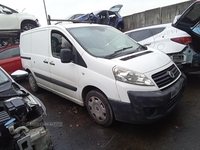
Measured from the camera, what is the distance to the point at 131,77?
2410 mm

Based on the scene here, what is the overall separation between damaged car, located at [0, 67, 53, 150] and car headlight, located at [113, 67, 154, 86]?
115 centimetres

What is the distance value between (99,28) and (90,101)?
1619 millimetres

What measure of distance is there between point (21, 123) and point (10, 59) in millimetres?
5115

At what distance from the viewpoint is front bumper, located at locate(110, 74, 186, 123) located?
2291 millimetres

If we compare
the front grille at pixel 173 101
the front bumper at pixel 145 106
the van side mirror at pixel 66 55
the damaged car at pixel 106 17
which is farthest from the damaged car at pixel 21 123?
the damaged car at pixel 106 17

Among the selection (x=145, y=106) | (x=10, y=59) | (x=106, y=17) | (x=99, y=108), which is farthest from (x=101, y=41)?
(x=106, y=17)

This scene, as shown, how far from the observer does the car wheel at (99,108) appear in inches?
105

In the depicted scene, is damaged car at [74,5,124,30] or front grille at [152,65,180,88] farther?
damaged car at [74,5,124,30]

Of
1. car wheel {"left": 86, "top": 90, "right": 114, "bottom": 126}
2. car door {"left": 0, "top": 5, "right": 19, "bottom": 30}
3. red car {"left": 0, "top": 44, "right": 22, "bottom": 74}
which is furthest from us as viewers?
car door {"left": 0, "top": 5, "right": 19, "bottom": 30}

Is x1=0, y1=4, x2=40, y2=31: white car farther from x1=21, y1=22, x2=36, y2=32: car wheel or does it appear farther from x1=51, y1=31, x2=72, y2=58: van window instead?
x1=51, y1=31, x2=72, y2=58: van window

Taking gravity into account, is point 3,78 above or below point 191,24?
below

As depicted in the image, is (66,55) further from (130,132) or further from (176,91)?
(176,91)

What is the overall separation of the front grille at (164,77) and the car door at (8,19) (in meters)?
6.37

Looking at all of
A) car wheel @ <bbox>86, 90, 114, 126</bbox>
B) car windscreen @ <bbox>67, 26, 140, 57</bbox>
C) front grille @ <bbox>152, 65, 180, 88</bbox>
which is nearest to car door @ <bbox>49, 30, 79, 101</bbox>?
car windscreen @ <bbox>67, 26, 140, 57</bbox>
